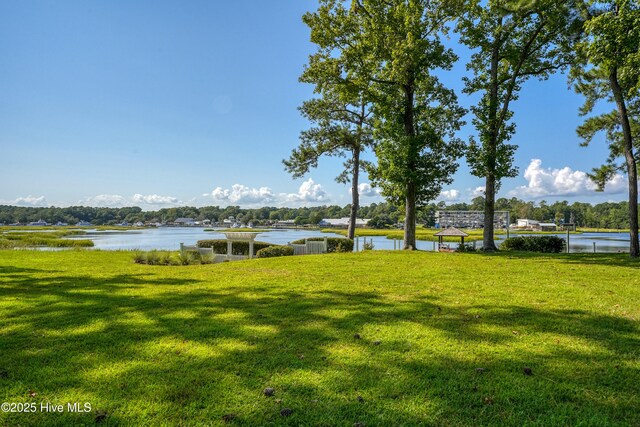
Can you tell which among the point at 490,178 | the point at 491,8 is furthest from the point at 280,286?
the point at 491,8

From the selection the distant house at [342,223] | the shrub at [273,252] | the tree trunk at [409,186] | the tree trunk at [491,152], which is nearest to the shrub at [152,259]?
the shrub at [273,252]

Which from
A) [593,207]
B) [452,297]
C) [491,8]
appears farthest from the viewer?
[593,207]

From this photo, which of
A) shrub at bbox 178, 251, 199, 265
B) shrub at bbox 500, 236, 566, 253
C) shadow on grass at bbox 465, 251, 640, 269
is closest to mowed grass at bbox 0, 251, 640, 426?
shadow on grass at bbox 465, 251, 640, 269

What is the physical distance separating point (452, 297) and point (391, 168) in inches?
427

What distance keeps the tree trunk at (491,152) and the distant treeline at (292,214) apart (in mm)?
68525

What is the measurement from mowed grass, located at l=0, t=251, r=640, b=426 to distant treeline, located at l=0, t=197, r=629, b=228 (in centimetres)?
8062

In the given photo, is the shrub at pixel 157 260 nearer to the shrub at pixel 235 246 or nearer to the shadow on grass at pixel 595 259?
the shrub at pixel 235 246

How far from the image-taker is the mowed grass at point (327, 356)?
256 centimetres

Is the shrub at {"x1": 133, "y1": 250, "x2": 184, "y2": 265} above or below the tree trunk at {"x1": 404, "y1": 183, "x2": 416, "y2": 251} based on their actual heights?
below

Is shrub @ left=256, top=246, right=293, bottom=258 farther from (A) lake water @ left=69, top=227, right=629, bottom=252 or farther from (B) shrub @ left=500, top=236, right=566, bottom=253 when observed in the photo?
(B) shrub @ left=500, top=236, right=566, bottom=253

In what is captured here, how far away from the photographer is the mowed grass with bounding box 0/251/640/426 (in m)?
2.56

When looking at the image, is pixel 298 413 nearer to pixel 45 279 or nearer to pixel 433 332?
pixel 433 332

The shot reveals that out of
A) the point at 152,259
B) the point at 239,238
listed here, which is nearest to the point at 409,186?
the point at 239,238

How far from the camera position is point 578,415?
2539 mm
